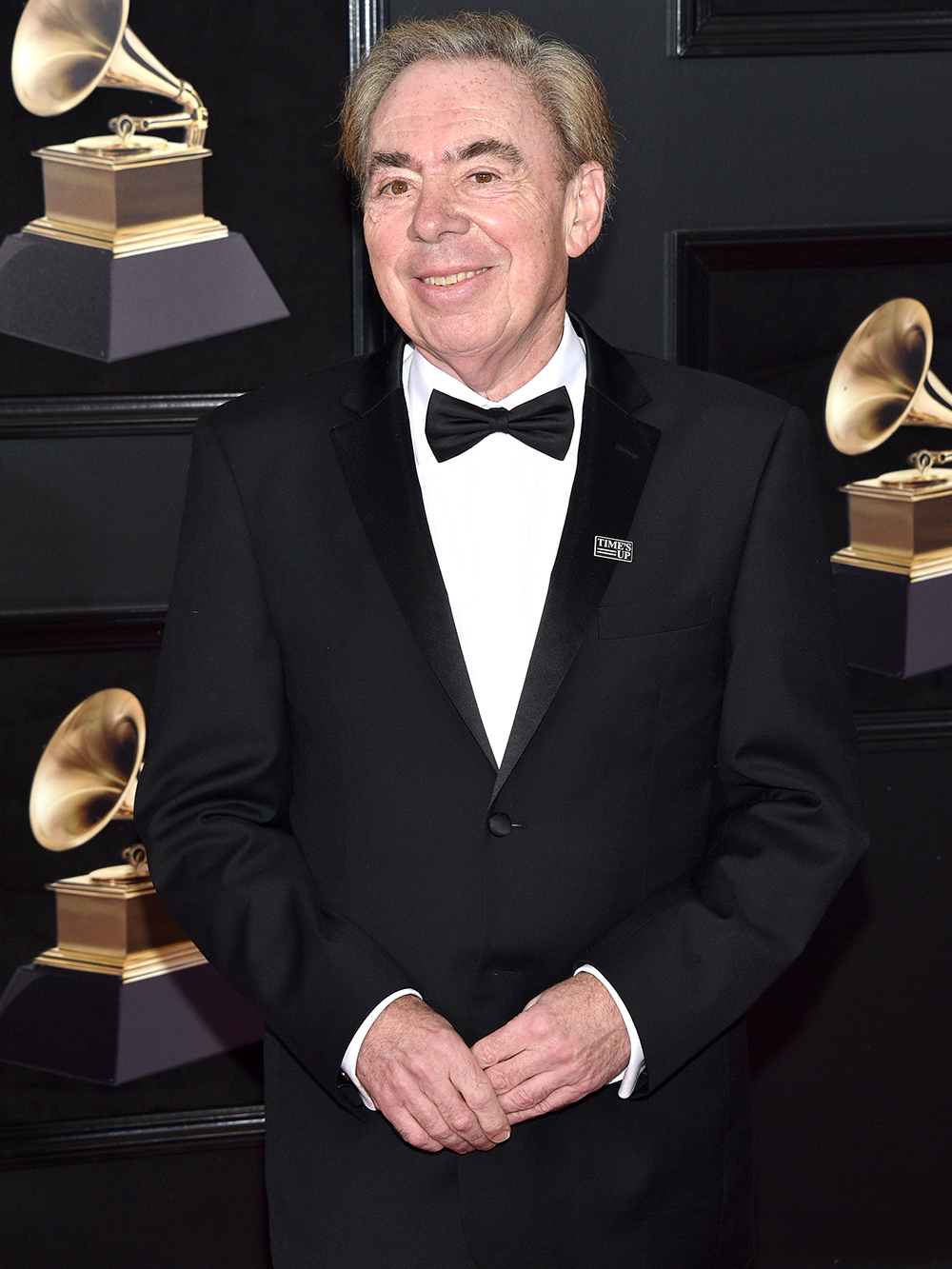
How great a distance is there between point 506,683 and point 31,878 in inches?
57.9

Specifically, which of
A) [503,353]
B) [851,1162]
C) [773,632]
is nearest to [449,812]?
[773,632]

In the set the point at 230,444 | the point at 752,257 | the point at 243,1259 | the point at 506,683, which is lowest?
the point at 243,1259

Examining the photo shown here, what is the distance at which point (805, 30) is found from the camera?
264 centimetres

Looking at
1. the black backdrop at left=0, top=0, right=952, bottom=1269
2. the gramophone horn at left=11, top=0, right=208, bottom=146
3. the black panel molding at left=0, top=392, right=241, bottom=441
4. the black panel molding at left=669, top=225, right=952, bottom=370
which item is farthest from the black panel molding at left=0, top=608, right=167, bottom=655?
the black panel molding at left=669, top=225, right=952, bottom=370

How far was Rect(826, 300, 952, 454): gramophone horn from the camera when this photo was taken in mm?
2799

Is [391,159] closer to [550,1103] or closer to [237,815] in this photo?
[237,815]

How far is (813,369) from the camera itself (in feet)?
9.14

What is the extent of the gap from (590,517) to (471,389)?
0.24 meters

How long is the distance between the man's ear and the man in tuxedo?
0.03 meters

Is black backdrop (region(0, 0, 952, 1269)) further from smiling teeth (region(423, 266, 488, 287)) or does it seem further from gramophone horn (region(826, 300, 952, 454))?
smiling teeth (region(423, 266, 488, 287))

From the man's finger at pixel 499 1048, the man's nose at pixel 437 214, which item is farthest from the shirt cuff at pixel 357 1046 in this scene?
the man's nose at pixel 437 214

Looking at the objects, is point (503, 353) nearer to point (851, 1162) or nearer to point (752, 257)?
point (752, 257)

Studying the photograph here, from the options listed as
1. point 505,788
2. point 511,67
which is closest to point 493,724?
point 505,788

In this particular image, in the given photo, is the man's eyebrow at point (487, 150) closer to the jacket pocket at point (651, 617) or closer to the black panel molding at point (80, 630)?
the jacket pocket at point (651, 617)
